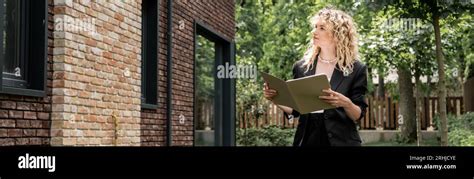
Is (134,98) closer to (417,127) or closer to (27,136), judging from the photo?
(27,136)

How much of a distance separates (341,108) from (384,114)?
2712 millimetres

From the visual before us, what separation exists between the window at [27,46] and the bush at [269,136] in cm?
173

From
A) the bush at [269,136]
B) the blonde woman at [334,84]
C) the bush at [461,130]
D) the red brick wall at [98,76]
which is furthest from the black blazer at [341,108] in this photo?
the bush at [269,136]

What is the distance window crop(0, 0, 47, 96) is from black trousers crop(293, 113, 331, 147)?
4.96ft

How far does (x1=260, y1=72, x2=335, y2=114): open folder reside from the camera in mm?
2057

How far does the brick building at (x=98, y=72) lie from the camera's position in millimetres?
3096

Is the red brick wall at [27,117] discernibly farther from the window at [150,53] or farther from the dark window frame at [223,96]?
the dark window frame at [223,96]

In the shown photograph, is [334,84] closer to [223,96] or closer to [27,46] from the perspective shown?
[27,46]

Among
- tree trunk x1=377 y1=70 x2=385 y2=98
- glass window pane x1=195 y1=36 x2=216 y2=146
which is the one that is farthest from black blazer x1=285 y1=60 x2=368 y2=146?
glass window pane x1=195 y1=36 x2=216 y2=146

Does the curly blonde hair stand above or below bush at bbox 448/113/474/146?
above

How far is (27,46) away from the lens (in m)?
3.15

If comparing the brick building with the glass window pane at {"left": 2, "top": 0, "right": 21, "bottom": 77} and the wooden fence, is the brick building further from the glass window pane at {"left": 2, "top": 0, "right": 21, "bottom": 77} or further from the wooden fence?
the wooden fence

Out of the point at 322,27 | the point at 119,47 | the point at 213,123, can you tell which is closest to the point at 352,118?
the point at 322,27
